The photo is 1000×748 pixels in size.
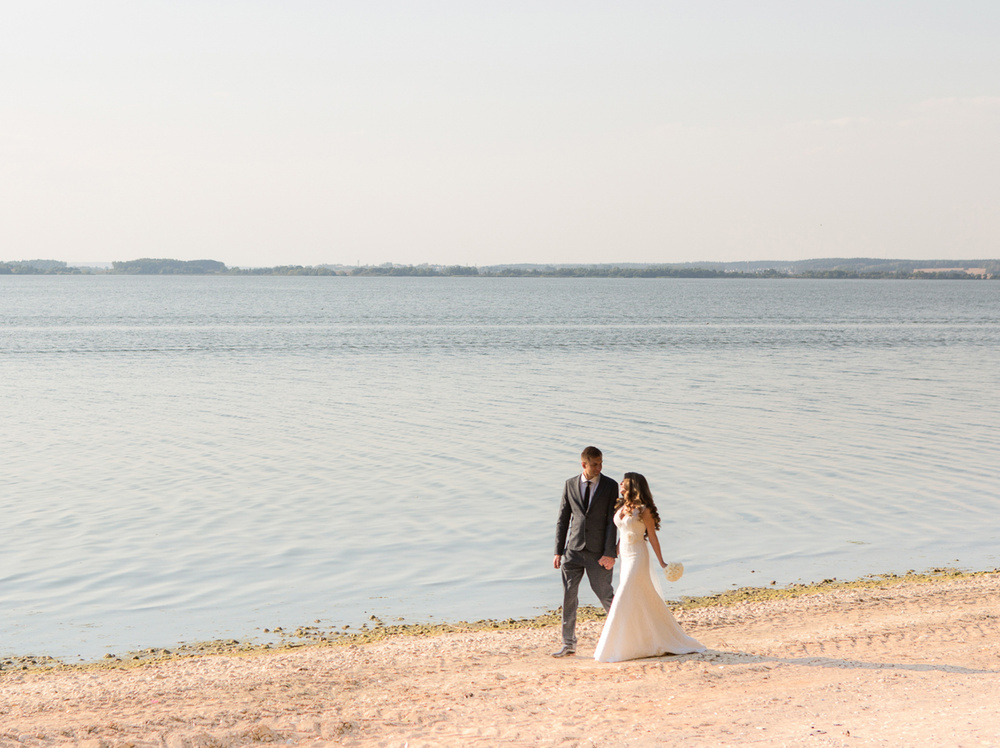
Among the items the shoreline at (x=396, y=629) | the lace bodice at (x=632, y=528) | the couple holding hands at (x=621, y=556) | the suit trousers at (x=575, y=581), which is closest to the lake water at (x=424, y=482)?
the shoreline at (x=396, y=629)

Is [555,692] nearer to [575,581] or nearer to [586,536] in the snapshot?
[575,581]

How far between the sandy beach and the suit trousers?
362 mm

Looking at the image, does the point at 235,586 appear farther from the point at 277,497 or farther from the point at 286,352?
the point at 286,352

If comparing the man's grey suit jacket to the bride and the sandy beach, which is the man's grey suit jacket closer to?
the bride

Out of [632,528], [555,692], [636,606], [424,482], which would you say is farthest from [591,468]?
[424,482]

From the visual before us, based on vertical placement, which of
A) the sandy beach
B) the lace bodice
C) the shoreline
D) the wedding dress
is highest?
the lace bodice

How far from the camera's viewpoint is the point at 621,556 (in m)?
8.64

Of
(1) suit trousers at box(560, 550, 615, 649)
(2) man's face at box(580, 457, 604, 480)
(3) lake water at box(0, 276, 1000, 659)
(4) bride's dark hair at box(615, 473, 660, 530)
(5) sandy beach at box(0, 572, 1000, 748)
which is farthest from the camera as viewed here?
(3) lake water at box(0, 276, 1000, 659)

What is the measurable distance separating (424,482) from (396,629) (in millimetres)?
7727

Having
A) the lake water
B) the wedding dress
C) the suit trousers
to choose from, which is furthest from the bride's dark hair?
the lake water

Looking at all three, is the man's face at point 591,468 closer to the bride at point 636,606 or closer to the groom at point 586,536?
the groom at point 586,536

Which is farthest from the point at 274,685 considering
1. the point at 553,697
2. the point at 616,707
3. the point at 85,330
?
the point at 85,330

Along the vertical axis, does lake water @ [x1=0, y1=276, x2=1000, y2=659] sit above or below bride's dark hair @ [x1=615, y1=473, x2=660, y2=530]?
below

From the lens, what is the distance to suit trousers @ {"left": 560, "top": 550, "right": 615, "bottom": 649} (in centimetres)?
880
